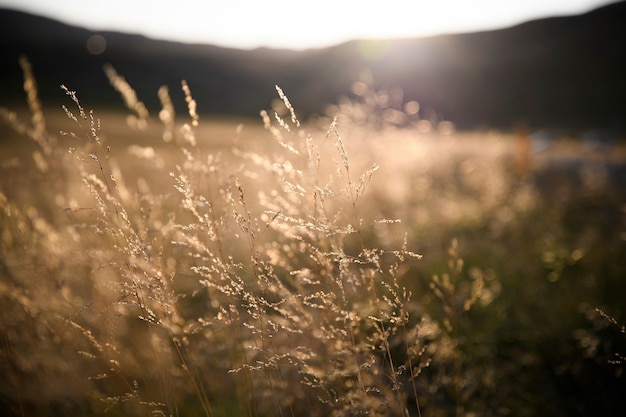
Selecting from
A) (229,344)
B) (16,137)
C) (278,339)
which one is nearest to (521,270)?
(278,339)

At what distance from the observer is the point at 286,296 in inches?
74.3

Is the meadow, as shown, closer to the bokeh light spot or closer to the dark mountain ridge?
the dark mountain ridge

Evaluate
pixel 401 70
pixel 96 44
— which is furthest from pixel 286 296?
pixel 96 44

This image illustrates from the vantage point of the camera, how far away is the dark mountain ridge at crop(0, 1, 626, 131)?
4788 centimetres

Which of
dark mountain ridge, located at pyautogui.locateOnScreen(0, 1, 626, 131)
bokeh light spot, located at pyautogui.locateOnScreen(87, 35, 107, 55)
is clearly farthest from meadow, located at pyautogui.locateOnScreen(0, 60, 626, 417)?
bokeh light spot, located at pyautogui.locateOnScreen(87, 35, 107, 55)

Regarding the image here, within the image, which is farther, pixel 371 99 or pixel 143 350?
pixel 371 99

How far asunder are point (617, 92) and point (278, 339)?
57.8 m

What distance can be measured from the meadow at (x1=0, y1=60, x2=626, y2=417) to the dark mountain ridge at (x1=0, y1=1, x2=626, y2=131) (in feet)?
101

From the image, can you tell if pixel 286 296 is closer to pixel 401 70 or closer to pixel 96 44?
pixel 401 70

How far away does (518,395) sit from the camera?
271 cm

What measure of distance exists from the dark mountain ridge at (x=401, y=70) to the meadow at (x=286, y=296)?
3090cm

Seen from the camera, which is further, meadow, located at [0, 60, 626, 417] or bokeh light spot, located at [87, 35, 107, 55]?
bokeh light spot, located at [87, 35, 107, 55]

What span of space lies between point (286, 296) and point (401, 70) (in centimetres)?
6661

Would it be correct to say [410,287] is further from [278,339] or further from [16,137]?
[16,137]
